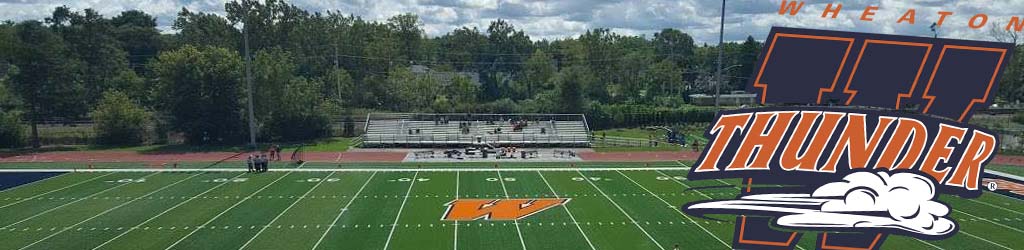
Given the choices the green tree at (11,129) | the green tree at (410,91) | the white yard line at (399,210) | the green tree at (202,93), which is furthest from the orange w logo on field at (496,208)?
the green tree at (410,91)

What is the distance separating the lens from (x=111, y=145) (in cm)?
4803

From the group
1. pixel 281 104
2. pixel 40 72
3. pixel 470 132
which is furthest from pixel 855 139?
pixel 40 72

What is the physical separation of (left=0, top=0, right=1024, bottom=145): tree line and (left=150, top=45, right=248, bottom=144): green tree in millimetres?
77

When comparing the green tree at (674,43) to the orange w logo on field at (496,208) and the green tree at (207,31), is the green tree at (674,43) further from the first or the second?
the orange w logo on field at (496,208)

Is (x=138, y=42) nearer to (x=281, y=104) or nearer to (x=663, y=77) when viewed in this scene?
(x=281, y=104)

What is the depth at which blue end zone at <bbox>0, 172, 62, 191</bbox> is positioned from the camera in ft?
103

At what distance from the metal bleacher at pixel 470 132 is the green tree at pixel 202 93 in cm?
978

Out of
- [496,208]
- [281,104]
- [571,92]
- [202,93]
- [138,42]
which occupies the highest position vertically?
[138,42]

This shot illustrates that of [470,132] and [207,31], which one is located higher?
[207,31]

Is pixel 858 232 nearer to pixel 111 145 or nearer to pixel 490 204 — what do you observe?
pixel 490 204

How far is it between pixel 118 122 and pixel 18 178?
15576 mm

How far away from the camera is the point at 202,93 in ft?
156

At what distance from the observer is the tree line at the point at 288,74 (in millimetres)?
47625

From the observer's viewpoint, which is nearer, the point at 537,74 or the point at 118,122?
the point at 118,122
